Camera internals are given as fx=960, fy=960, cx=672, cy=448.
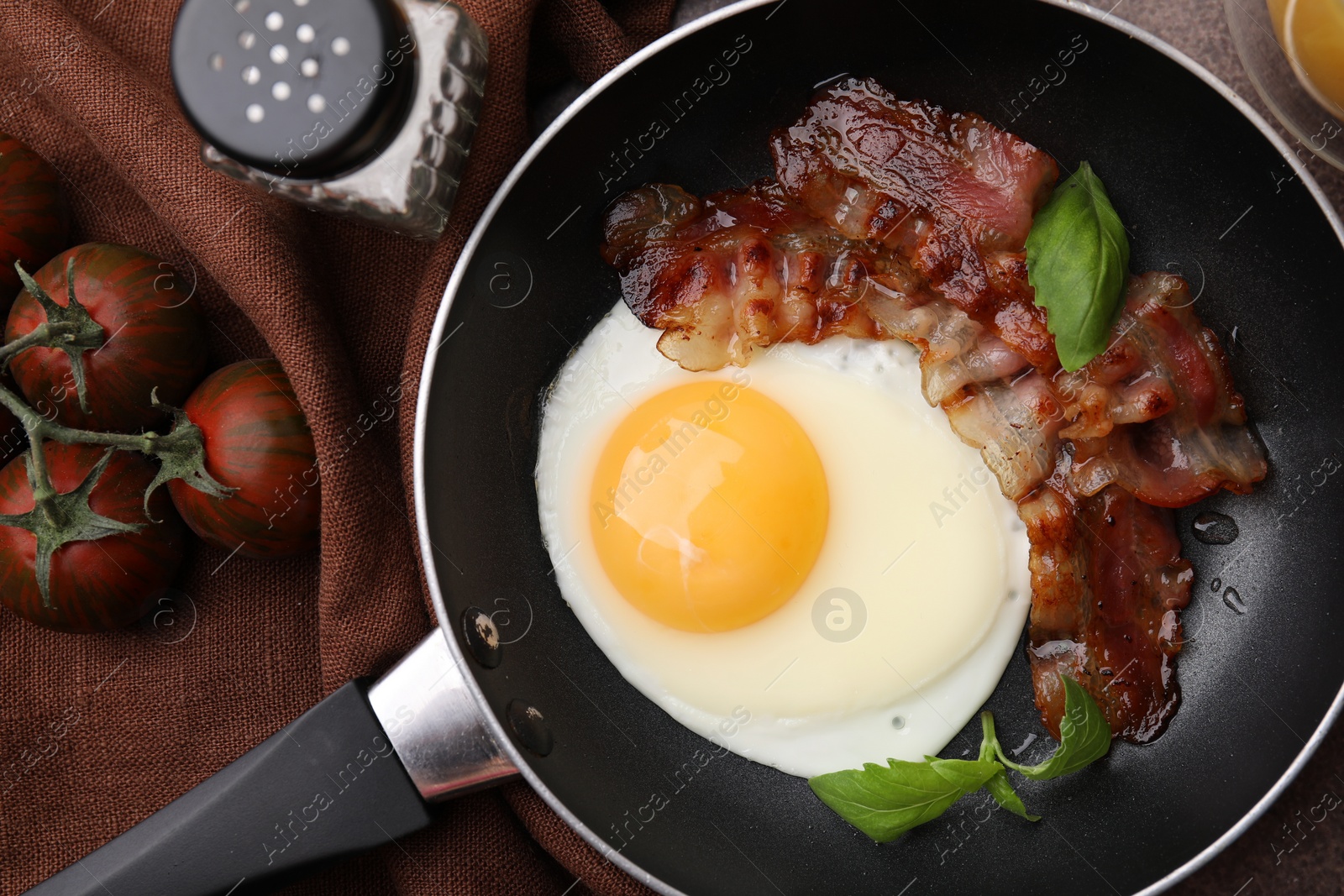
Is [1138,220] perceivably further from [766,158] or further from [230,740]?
[230,740]

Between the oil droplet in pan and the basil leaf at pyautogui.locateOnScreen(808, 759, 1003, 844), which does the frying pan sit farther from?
the basil leaf at pyautogui.locateOnScreen(808, 759, 1003, 844)

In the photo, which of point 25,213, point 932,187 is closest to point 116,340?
point 25,213

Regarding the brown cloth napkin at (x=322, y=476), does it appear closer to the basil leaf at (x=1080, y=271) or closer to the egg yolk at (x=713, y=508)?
the egg yolk at (x=713, y=508)

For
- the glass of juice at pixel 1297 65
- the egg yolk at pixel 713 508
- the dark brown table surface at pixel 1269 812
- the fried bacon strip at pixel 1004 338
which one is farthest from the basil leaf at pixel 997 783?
the glass of juice at pixel 1297 65

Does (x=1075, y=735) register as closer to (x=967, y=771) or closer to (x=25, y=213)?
(x=967, y=771)

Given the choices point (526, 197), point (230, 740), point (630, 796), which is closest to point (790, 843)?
point (630, 796)

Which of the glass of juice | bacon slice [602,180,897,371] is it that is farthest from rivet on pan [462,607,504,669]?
the glass of juice
